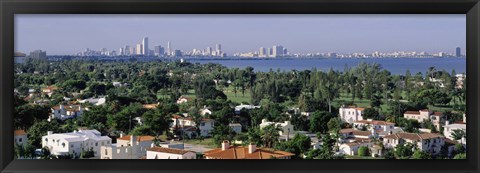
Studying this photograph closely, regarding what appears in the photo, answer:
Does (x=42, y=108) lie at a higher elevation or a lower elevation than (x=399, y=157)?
higher

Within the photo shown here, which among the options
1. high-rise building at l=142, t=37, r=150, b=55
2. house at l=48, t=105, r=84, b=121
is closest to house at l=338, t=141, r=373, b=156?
high-rise building at l=142, t=37, r=150, b=55

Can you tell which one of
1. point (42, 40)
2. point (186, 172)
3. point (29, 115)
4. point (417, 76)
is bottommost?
point (186, 172)

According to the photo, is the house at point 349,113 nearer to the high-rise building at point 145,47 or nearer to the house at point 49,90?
the high-rise building at point 145,47

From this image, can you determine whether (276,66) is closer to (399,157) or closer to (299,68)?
(299,68)

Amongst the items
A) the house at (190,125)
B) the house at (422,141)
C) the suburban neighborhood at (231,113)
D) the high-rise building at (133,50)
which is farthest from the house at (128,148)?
the house at (422,141)

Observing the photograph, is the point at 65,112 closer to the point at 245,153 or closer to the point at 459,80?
the point at 245,153

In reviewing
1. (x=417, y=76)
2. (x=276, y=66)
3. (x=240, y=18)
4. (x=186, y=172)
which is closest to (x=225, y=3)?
(x=240, y=18)

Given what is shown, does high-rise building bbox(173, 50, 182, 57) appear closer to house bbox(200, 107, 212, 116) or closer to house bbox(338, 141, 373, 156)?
house bbox(200, 107, 212, 116)
